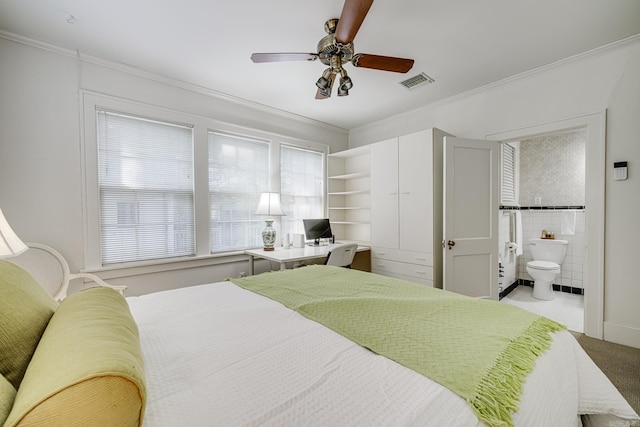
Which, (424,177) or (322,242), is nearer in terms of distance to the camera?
(424,177)

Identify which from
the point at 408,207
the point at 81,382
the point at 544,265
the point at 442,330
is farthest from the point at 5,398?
the point at 544,265

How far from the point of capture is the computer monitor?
381 cm

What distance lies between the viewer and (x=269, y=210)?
10.9 ft

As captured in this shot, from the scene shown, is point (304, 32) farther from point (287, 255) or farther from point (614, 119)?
point (614, 119)

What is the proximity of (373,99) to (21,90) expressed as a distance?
331cm

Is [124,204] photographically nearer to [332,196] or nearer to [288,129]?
[288,129]

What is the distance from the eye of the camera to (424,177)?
3082mm

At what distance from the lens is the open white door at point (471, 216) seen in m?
2.87

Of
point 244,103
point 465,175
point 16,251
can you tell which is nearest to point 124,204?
point 16,251

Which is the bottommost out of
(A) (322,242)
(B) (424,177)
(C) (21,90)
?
(A) (322,242)

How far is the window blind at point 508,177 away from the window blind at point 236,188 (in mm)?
3319

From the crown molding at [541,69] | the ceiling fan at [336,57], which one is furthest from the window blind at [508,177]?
the ceiling fan at [336,57]

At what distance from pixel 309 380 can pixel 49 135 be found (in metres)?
2.89

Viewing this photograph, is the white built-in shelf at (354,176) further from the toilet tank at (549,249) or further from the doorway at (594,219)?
the toilet tank at (549,249)
